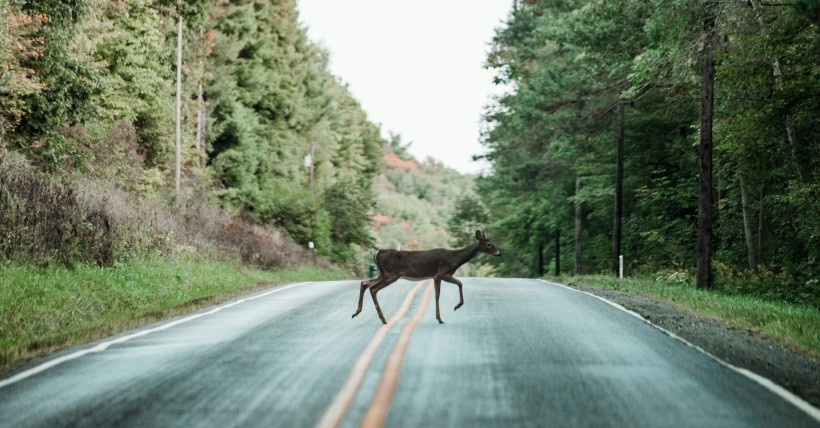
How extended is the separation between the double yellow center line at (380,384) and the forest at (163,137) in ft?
25.8

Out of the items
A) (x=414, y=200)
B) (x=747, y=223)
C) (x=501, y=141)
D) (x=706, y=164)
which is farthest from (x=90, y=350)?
(x=414, y=200)

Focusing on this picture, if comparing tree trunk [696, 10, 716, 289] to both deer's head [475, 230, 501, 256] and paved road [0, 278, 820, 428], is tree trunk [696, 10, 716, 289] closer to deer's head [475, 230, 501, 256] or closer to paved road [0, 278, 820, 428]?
paved road [0, 278, 820, 428]

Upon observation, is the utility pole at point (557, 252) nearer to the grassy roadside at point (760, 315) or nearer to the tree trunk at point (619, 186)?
the tree trunk at point (619, 186)

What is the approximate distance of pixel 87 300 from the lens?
14.2 meters

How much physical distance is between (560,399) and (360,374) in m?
2.00

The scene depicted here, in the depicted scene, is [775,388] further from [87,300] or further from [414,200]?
[414,200]

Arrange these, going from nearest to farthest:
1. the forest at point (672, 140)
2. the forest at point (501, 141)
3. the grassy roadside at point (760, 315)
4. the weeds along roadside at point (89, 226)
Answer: the grassy roadside at point (760, 315) → the weeds along roadside at point (89, 226) → the forest at point (501, 141) → the forest at point (672, 140)

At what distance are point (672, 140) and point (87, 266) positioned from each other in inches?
1016

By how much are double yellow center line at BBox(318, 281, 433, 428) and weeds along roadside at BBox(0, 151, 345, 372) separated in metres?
3.78

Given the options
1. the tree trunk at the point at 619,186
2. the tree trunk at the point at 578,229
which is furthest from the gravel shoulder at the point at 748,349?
Result: the tree trunk at the point at 578,229

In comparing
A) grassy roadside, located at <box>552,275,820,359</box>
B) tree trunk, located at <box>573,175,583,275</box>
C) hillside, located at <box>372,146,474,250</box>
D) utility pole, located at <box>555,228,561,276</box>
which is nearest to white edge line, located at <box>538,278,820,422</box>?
grassy roadside, located at <box>552,275,820,359</box>

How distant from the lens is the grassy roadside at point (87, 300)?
36.2ft

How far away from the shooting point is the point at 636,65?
→ 24.2 metres

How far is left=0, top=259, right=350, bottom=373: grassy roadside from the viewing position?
11039 millimetres
